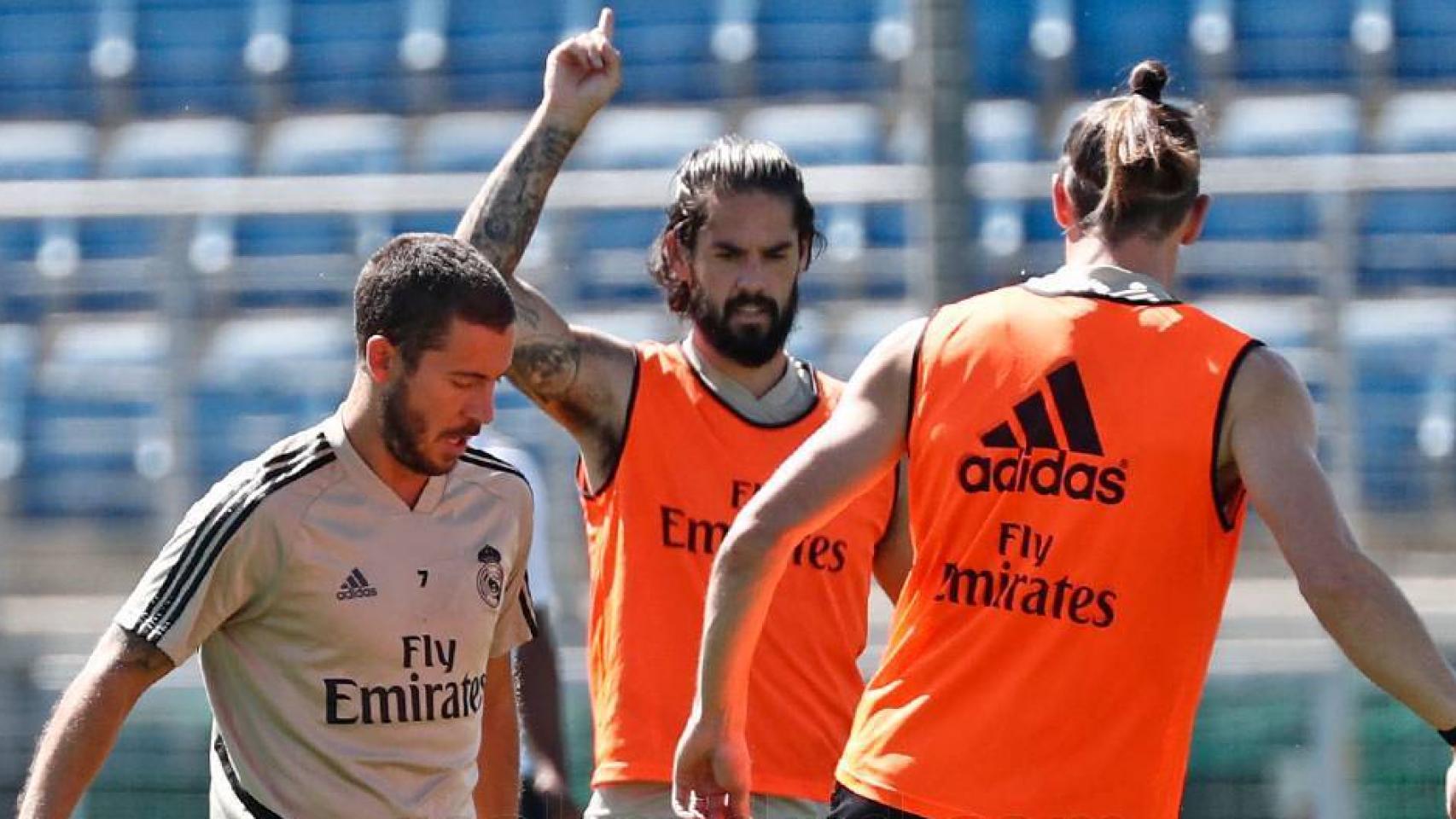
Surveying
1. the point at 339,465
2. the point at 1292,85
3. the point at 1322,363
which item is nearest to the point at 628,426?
the point at 339,465

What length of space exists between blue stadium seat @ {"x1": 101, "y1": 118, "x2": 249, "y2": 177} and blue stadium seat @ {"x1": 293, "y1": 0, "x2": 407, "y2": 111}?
314 mm

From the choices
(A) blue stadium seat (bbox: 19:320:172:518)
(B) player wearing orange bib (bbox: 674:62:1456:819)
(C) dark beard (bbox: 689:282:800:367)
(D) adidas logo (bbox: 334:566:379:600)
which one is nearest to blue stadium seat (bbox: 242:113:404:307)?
(A) blue stadium seat (bbox: 19:320:172:518)

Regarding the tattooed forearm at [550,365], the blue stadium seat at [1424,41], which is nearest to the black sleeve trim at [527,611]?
the tattooed forearm at [550,365]

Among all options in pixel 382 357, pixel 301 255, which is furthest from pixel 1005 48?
pixel 382 357

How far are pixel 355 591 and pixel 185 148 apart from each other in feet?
20.9

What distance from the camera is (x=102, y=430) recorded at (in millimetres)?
5883

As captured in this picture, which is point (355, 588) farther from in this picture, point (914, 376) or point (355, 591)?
point (914, 376)

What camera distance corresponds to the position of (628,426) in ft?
12.1

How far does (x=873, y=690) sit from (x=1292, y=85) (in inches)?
174

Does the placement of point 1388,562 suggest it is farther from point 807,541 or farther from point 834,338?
point 807,541

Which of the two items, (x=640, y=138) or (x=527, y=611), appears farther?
(x=640, y=138)

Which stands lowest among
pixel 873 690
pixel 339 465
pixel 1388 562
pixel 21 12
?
pixel 1388 562

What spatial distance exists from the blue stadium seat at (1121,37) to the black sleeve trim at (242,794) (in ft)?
16.0

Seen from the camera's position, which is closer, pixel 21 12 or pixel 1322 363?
pixel 1322 363
